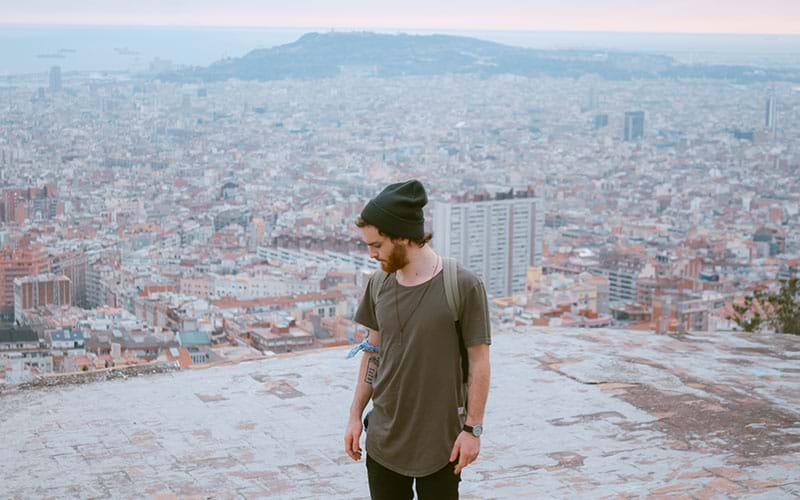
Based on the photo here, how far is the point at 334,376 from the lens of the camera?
3730 millimetres

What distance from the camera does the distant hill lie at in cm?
3725

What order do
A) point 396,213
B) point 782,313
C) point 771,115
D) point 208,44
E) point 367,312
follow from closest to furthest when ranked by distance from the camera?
point 396,213, point 367,312, point 782,313, point 208,44, point 771,115

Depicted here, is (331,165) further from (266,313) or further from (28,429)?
(28,429)

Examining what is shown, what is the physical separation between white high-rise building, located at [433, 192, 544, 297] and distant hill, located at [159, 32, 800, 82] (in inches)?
447

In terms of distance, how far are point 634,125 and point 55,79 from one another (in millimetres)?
25634

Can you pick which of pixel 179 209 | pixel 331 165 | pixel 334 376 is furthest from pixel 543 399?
pixel 331 165

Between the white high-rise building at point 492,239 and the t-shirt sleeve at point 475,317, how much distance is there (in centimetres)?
2433

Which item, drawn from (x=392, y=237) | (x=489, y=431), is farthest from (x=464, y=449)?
(x=489, y=431)

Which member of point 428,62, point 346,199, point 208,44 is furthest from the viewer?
point 428,62

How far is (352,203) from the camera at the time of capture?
28.6m

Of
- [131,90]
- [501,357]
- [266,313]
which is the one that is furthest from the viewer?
[131,90]

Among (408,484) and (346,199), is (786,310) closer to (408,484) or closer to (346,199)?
(408,484)

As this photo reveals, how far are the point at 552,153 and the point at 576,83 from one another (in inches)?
226

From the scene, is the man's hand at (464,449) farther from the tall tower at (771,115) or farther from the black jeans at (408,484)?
the tall tower at (771,115)
